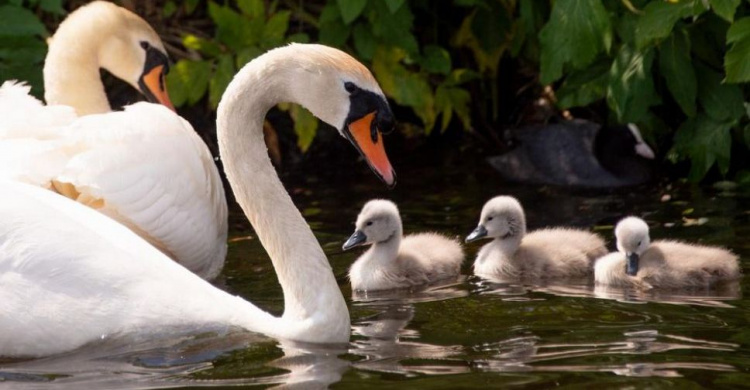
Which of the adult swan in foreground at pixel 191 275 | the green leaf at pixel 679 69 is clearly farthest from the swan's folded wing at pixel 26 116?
the green leaf at pixel 679 69

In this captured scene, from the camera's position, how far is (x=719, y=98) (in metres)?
8.26

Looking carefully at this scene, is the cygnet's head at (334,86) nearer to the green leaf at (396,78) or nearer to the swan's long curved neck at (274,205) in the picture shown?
the swan's long curved neck at (274,205)

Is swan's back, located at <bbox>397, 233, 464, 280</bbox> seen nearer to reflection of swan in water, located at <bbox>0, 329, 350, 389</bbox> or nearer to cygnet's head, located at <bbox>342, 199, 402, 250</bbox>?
cygnet's head, located at <bbox>342, 199, 402, 250</bbox>

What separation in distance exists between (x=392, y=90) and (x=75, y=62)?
7.89ft

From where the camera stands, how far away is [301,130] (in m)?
9.16

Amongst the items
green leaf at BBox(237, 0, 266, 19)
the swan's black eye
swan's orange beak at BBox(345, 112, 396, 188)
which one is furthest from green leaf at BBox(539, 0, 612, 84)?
the swan's black eye

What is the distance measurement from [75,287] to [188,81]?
13.1 feet

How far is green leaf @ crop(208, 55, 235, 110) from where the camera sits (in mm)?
8828

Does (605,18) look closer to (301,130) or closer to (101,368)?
(301,130)

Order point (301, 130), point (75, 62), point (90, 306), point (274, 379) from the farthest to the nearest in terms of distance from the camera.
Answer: point (301, 130) < point (75, 62) < point (90, 306) < point (274, 379)

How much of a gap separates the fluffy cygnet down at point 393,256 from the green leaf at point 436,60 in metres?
2.49

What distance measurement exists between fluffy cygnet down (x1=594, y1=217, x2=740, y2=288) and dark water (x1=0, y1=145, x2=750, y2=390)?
0.10m

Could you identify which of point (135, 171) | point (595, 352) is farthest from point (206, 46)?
point (595, 352)

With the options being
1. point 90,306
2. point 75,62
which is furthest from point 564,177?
point 90,306
